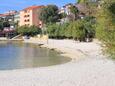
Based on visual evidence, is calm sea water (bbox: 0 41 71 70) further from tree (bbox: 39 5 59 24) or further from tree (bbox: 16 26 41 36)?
tree (bbox: 16 26 41 36)

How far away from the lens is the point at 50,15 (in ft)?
522

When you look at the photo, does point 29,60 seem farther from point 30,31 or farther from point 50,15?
point 30,31

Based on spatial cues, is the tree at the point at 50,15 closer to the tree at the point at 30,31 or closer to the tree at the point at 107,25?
the tree at the point at 30,31

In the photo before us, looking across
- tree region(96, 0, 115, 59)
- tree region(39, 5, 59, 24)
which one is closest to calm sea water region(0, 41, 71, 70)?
tree region(96, 0, 115, 59)

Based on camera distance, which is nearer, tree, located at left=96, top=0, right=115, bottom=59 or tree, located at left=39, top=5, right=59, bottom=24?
tree, located at left=96, top=0, right=115, bottom=59

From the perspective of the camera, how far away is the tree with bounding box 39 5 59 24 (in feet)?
520

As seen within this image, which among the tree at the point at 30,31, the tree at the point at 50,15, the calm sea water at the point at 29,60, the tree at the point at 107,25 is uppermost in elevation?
the tree at the point at 50,15

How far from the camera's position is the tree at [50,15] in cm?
15862

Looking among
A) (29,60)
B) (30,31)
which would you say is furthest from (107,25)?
(30,31)

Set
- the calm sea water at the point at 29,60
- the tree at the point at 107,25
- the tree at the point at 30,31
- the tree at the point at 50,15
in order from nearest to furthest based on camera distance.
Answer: the tree at the point at 107,25
the calm sea water at the point at 29,60
the tree at the point at 50,15
the tree at the point at 30,31

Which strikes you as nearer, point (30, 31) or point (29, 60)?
point (29, 60)

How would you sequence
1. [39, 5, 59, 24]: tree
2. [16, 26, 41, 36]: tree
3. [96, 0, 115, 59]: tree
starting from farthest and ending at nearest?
[16, 26, 41, 36]: tree
[39, 5, 59, 24]: tree
[96, 0, 115, 59]: tree

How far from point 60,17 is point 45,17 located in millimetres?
7737

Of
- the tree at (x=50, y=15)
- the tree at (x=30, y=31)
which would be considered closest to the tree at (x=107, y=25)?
the tree at (x=50, y=15)
